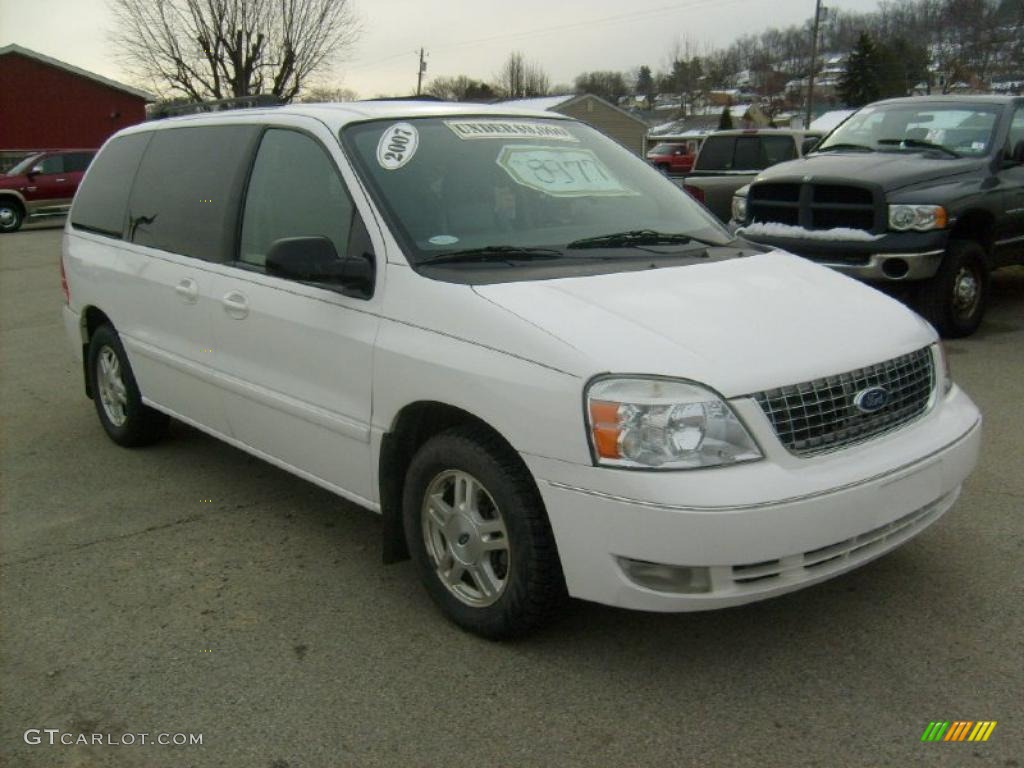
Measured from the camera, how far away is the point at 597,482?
281 centimetres

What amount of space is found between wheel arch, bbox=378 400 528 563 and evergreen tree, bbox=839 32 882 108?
65423mm

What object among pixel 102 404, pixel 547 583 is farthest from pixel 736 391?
pixel 102 404

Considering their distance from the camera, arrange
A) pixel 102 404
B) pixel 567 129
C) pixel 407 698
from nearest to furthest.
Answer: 1. pixel 407 698
2. pixel 567 129
3. pixel 102 404

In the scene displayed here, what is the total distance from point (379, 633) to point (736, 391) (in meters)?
1.51

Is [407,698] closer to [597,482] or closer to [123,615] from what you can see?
[597,482]

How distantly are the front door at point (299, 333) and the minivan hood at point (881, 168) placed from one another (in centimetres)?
514

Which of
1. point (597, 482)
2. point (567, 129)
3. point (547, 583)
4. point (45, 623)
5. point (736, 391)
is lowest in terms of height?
point (45, 623)

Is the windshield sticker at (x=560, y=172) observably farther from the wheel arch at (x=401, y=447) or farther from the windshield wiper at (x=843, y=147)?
the windshield wiper at (x=843, y=147)

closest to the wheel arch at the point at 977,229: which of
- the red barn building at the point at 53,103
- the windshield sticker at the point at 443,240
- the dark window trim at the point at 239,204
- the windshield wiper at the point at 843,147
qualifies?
the windshield wiper at the point at 843,147

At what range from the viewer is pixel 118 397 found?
5543 millimetres

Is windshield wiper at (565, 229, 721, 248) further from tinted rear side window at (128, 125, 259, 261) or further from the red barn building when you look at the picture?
the red barn building

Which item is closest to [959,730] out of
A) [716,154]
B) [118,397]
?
[118,397]

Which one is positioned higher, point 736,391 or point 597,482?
point 736,391

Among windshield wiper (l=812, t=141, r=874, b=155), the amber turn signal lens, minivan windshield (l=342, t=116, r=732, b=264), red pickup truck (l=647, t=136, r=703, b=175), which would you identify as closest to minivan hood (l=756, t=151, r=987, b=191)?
windshield wiper (l=812, t=141, r=874, b=155)
